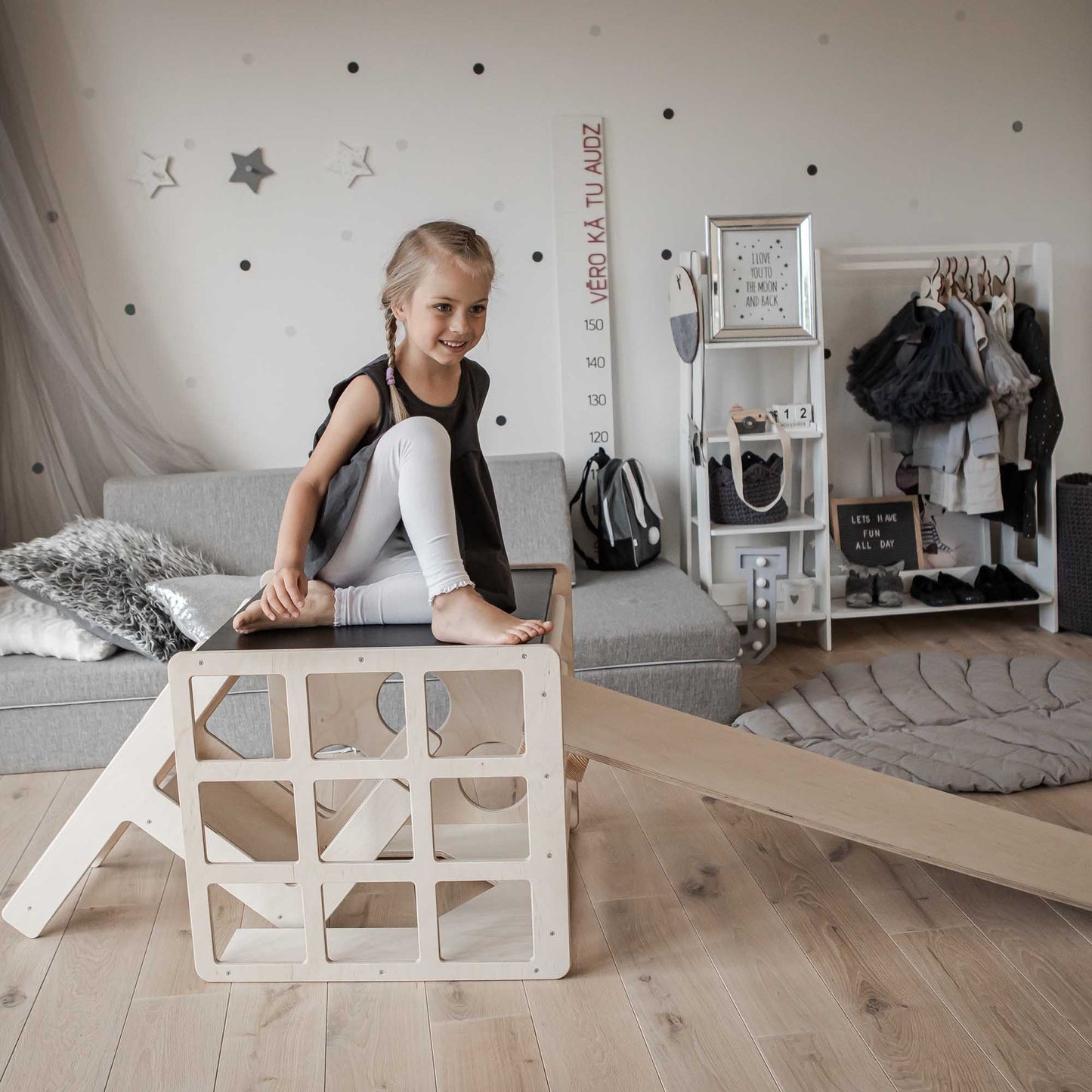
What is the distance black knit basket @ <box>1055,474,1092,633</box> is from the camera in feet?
11.1

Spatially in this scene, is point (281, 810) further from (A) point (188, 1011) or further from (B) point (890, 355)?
(B) point (890, 355)

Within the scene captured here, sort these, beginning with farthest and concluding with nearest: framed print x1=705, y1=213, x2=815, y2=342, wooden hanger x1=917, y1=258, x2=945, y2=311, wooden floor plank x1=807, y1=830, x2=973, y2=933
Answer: wooden hanger x1=917, y1=258, x2=945, y2=311
framed print x1=705, y1=213, x2=815, y2=342
wooden floor plank x1=807, y1=830, x2=973, y2=933

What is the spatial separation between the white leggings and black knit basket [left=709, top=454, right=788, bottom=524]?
1652 mm

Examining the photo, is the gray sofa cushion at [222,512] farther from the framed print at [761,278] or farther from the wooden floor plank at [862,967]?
the wooden floor plank at [862,967]

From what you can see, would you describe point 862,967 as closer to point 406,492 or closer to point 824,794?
point 824,794

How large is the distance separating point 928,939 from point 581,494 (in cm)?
192

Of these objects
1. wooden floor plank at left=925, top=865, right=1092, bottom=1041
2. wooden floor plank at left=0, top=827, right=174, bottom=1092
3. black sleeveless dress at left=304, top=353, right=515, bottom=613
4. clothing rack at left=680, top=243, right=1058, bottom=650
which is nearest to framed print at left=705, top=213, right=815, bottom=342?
clothing rack at left=680, top=243, right=1058, bottom=650

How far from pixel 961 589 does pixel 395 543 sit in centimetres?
228

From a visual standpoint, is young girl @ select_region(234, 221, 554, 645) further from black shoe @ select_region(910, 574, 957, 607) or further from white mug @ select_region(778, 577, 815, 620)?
black shoe @ select_region(910, 574, 957, 607)

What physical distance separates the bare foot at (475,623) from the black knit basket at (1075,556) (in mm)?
2420

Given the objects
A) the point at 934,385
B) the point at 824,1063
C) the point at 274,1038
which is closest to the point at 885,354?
the point at 934,385

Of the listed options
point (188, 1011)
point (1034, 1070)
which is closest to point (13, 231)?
point (188, 1011)

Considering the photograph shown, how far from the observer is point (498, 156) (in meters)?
3.35

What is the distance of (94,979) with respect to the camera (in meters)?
1.71
